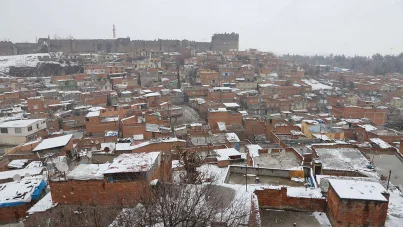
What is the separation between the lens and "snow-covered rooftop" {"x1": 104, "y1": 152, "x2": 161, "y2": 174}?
25.6ft

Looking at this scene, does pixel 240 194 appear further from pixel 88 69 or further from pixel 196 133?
pixel 88 69

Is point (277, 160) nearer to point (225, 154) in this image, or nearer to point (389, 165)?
point (225, 154)

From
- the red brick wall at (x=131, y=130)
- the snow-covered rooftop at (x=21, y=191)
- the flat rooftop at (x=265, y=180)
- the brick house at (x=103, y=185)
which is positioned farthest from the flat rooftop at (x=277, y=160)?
the red brick wall at (x=131, y=130)

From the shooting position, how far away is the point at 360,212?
5.95 m

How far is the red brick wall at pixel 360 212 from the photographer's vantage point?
19.4ft

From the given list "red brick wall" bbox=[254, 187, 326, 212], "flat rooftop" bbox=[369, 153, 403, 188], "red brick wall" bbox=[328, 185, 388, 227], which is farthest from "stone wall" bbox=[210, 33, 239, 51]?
"red brick wall" bbox=[328, 185, 388, 227]

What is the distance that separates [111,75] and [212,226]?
44376 mm

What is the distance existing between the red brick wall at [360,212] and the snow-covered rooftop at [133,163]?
4878 millimetres

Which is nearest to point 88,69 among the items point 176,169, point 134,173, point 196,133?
point 196,133

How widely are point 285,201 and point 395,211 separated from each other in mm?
3328

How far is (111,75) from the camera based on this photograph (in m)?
46.0

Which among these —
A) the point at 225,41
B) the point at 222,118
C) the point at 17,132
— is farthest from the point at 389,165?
the point at 225,41

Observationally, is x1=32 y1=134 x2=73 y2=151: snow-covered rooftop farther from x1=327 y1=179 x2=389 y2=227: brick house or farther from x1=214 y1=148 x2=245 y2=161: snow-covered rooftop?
x1=327 y1=179 x2=389 y2=227: brick house

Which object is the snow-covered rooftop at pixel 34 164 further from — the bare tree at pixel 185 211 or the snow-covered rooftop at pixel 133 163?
the bare tree at pixel 185 211
